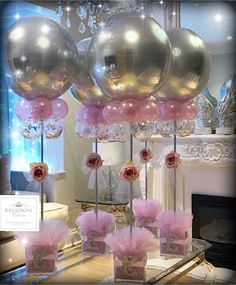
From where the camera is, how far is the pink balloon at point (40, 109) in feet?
4.26

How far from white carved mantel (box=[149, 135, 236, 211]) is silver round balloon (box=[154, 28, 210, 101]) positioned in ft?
4.14

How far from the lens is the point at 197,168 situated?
2.95 meters

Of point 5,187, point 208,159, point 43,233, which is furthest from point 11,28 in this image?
point 208,159

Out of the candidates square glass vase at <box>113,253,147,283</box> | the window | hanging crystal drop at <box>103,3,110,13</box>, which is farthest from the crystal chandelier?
square glass vase at <box>113,253,147,283</box>

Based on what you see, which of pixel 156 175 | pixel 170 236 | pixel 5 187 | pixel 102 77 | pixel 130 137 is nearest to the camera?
pixel 102 77

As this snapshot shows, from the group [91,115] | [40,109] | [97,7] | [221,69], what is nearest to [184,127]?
[91,115]

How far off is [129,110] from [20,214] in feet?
1.70

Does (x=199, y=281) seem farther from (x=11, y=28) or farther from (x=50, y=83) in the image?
(x=11, y=28)

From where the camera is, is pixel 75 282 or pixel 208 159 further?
pixel 208 159

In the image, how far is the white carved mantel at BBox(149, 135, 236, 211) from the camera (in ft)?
8.97

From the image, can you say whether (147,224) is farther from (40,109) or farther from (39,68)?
(39,68)

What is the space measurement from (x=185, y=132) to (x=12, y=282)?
881mm

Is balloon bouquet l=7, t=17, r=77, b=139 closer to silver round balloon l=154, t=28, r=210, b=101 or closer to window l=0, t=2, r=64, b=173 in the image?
silver round balloon l=154, t=28, r=210, b=101

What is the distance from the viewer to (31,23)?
49.5 inches
